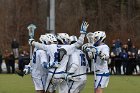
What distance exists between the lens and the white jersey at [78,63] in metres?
16.1

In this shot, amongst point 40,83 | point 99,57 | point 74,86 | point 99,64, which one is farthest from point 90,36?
point 40,83

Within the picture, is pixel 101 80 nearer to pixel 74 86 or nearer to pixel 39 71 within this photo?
pixel 74 86

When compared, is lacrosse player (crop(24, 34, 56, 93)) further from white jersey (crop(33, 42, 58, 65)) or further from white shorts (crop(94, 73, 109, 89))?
white shorts (crop(94, 73, 109, 89))

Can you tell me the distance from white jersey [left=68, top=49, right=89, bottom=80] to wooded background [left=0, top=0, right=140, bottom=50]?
1349 inches

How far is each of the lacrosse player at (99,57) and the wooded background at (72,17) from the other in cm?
3387

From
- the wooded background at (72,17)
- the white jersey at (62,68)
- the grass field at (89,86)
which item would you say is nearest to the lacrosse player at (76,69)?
the white jersey at (62,68)

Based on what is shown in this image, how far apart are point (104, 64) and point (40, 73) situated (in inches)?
72.5

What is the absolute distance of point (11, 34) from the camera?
53469 millimetres

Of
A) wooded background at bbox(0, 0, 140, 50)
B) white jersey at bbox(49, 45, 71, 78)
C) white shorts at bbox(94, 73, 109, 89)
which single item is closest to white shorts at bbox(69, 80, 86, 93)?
white jersey at bbox(49, 45, 71, 78)

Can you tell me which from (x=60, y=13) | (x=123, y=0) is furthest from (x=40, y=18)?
(x=123, y=0)

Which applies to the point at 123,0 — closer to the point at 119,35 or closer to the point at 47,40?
the point at 119,35

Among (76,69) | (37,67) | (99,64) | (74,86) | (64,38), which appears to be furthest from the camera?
(37,67)

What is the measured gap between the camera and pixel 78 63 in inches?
639

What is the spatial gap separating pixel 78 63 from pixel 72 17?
38397 mm
